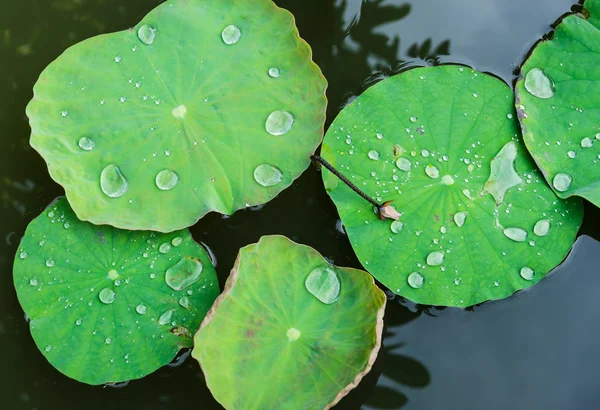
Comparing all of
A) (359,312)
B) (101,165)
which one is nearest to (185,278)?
(101,165)

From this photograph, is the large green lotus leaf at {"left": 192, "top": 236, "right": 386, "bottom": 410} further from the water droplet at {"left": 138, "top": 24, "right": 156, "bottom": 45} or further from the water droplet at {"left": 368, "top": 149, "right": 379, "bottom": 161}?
the water droplet at {"left": 138, "top": 24, "right": 156, "bottom": 45}

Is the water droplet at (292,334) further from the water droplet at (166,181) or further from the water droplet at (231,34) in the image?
the water droplet at (231,34)

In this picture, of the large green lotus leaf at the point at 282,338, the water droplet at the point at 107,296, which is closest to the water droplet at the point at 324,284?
the large green lotus leaf at the point at 282,338

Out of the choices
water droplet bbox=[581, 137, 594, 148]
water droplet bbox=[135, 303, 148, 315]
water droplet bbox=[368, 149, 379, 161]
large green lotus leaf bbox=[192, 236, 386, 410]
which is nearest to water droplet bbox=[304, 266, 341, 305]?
large green lotus leaf bbox=[192, 236, 386, 410]

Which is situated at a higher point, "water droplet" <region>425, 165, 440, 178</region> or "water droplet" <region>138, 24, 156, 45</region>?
"water droplet" <region>138, 24, 156, 45</region>

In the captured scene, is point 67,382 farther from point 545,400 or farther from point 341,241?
point 545,400

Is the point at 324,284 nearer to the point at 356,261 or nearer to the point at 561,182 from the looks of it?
the point at 356,261
